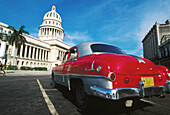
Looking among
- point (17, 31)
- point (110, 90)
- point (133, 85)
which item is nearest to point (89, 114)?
point (110, 90)

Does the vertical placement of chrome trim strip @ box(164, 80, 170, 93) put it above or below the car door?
below

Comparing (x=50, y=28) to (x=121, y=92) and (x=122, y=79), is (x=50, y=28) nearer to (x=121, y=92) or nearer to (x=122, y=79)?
(x=122, y=79)

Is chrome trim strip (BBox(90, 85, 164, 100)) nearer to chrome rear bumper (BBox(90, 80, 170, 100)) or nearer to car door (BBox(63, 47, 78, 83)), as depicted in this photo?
chrome rear bumper (BBox(90, 80, 170, 100))

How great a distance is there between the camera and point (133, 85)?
2.04 m

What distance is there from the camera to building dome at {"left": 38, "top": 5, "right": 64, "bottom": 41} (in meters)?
76.1

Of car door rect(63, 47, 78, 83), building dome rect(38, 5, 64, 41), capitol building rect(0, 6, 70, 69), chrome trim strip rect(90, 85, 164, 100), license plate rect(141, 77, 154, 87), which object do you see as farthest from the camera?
building dome rect(38, 5, 64, 41)

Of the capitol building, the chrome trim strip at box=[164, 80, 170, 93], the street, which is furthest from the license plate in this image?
the capitol building

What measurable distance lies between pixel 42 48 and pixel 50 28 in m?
21.3

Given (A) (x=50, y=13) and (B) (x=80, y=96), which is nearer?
(B) (x=80, y=96)

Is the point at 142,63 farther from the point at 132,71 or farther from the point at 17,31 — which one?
the point at 17,31

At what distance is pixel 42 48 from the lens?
63000mm

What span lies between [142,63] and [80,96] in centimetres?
172

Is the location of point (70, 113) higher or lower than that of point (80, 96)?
lower

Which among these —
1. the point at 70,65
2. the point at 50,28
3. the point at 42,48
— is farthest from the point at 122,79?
the point at 50,28
